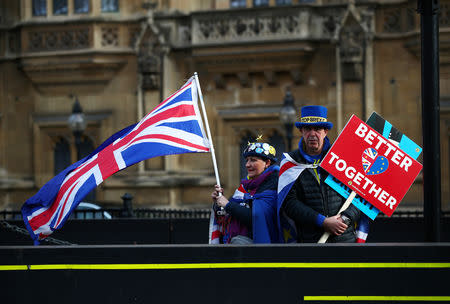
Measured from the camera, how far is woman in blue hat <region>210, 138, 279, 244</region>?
6.39 meters

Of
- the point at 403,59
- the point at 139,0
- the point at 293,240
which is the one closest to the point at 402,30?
the point at 403,59

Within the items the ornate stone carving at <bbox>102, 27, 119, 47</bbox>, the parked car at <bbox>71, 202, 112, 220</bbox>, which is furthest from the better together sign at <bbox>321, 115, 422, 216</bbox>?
the ornate stone carving at <bbox>102, 27, 119, 47</bbox>

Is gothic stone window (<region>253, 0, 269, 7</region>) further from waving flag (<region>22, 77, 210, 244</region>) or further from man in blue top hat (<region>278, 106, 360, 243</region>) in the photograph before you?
man in blue top hat (<region>278, 106, 360, 243</region>)

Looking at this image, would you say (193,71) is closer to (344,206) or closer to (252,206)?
(252,206)

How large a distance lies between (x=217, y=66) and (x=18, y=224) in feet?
36.9

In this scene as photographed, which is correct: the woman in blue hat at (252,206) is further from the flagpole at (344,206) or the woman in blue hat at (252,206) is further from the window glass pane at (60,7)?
the window glass pane at (60,7)

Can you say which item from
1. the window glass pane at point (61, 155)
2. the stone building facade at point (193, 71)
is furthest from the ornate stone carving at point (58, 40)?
the window glass pane at point (61, 155)

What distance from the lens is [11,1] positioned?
21.4 meters

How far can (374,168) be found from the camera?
598cm

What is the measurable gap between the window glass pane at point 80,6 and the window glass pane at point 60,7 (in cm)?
30

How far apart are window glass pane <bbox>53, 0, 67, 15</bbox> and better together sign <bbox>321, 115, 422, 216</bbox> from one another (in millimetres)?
16183
